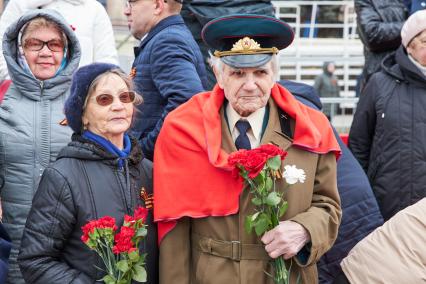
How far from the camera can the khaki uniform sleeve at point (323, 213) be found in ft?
12.7

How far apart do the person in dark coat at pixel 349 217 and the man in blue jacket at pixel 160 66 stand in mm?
911

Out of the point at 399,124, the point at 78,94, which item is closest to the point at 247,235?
the point at 78,94

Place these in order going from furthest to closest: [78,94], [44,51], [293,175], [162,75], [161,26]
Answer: [161,26], [162,75], [44,51], [78,94], [293,175]

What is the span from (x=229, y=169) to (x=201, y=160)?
0.18m

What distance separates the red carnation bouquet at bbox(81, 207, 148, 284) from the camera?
3598 mm

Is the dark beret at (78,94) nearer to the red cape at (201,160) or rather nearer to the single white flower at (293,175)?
the red cape at (201,160)

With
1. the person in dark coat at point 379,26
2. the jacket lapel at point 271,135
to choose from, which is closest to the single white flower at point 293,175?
the jacket lapel at point 271,135

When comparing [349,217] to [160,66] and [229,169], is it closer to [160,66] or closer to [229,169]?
[229,169]

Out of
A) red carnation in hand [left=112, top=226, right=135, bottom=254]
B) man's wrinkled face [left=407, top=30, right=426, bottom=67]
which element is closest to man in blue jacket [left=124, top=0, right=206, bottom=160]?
red carnation in hand [left=112, top=226, right=135, bottom=254]

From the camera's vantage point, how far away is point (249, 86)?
395 cm

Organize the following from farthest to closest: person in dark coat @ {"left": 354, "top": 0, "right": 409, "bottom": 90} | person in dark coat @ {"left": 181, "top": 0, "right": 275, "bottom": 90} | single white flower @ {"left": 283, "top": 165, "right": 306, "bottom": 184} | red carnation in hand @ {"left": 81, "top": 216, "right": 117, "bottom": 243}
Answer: person in dark coat @ {"left": 354, "top": 0, "right": 409, "bottom": 90}
person in dark coat @ {"left": 181, "top": 0, "right": 275, "bottom": 90}
single white flower @ {"left": 283, "top": 165, "right": 306, "bottom": 184}
red carnation in hand @ {"left": 81, "top": 216, "right": 117, "bottom": 243}

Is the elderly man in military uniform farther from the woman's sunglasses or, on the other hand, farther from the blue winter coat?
the blue winter coat

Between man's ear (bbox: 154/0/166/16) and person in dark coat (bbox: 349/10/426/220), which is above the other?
man's ear (bbox: 154/0/166/16)

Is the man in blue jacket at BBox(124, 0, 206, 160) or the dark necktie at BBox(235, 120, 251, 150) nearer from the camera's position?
the dark necktie at BBox(235, 120, 251, 150)
